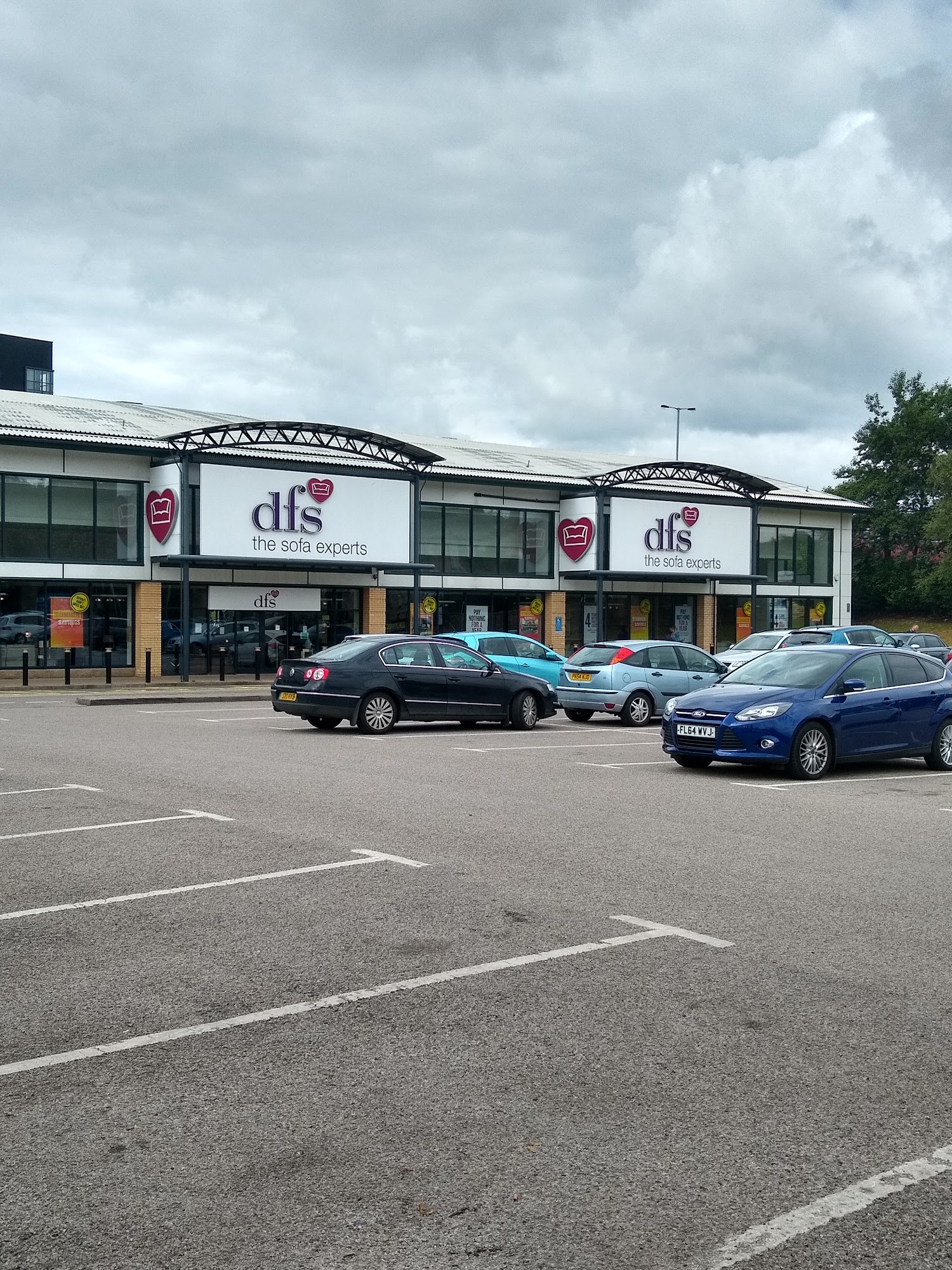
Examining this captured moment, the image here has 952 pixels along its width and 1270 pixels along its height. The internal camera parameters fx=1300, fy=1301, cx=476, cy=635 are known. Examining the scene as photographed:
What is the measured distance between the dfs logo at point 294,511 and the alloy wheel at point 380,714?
1816 centimetres

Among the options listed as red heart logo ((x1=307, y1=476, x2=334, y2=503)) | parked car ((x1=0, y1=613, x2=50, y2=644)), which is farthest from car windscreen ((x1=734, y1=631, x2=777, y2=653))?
parked car ((x1=0, y1=613, x2=50, y2=644))

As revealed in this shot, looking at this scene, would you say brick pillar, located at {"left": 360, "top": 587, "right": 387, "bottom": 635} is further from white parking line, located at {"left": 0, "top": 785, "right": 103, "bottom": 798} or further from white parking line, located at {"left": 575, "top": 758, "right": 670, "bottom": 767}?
white parking line, located at {"left": 0, "top": 785, "right": 103, "bottom": 798}

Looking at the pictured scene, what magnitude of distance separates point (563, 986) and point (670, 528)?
40.6 meters

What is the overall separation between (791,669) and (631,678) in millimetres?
7713

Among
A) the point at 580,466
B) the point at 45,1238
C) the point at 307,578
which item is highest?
the point at 580,466

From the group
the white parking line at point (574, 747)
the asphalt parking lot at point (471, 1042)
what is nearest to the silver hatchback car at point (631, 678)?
the white parking line at point (574, 747)

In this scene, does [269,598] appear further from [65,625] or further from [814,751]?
[814,751]

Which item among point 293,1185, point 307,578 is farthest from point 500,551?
point 293,1185

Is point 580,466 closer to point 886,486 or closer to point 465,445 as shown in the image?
point 465,445

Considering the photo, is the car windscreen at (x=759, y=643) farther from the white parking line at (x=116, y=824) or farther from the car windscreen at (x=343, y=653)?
the white parking line at (x=116, y=824)

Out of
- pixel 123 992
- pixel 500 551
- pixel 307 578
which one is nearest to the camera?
pixel 123 992

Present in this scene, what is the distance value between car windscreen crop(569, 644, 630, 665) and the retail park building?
1477 cm

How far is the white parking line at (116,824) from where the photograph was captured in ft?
31.7

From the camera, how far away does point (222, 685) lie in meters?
34.2
